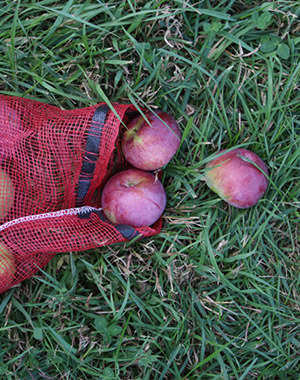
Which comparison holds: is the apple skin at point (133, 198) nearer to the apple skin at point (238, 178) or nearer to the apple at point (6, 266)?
the apple skin at point (238, 178)

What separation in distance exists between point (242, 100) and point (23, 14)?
4.77 ft

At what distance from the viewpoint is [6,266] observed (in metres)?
2.23

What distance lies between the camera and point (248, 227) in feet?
8.19

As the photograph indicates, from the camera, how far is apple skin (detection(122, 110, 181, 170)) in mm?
2264

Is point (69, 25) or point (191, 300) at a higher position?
point (69, 25)

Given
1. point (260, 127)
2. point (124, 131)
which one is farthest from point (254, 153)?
point (124, 131)

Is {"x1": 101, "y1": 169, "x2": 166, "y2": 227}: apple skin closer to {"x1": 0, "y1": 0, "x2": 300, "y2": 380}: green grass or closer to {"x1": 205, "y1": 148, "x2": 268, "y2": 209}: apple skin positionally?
{"x1": 0, "y1": 0, "x2": 300, "y2": 380}: green grass

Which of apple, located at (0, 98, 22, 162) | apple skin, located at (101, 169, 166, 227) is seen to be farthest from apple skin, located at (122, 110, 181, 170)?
apple, located at (0, 98, 22, 162)

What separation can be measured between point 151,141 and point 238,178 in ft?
1.80

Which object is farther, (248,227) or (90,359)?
(248,227)

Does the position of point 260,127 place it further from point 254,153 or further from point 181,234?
point 181,234

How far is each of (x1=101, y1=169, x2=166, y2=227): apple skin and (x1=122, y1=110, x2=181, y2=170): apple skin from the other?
9 centimetres

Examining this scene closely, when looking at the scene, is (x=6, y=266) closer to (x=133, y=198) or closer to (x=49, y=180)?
(x=49, y=180)

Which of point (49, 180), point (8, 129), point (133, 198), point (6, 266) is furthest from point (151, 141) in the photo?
point (6, 266)
